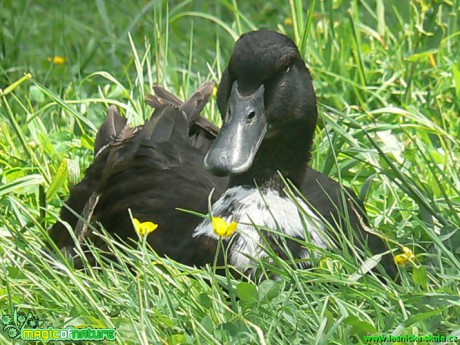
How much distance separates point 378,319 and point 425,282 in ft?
0.69

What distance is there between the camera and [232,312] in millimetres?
3070

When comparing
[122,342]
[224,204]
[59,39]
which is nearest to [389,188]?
[224,204]

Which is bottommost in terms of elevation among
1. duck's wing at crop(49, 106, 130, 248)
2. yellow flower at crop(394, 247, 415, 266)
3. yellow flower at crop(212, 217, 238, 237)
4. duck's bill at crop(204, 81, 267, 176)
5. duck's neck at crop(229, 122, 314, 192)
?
duck's wing at crop(49, 106, 130, 248)

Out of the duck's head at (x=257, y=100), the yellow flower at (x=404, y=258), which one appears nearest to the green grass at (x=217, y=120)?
the yellow flower at (x=404, y=258)

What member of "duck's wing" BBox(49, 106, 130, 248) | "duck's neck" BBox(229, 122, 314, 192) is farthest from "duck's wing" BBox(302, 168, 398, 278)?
"duck's wing" BBox(49, 106, 130, 248)

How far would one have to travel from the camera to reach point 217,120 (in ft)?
16.0

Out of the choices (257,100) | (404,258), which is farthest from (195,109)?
(404,258)

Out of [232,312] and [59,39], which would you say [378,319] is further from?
[59,39]

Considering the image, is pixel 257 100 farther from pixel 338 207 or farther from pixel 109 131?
pixel 109 131

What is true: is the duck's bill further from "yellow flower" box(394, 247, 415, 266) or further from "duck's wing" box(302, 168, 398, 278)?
"yellow flower" box(394, 247, 415, 266)

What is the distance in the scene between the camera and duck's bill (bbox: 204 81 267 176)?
11.6 ft

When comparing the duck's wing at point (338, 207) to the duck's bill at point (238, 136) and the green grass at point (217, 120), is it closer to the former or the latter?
the green grass at point (217, 120)

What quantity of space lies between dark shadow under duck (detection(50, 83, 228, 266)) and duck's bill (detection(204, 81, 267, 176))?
266mm

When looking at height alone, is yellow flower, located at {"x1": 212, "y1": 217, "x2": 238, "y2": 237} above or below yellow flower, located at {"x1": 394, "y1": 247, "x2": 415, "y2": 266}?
above
